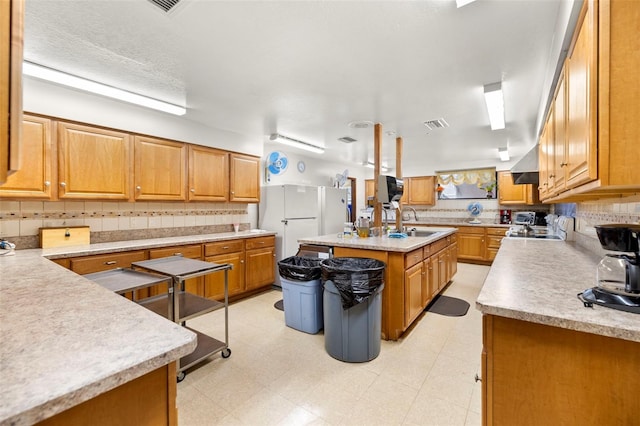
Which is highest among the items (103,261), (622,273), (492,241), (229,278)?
(622,273)

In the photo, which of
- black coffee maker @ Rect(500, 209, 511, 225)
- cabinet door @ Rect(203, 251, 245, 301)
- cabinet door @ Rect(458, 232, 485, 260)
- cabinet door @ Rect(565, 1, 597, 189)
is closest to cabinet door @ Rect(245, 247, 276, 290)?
cabinet door @ Rect(203, 251, 245, 301)

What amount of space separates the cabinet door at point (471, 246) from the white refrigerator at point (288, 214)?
366 centimetres

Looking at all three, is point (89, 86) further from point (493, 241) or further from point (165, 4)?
point (493, 241)

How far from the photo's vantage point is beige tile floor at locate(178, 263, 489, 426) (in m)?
1.70

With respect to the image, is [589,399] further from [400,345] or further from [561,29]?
[561,29]

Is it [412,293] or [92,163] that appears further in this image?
[92,163]

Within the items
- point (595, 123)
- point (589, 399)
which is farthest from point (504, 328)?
point (595, 123)

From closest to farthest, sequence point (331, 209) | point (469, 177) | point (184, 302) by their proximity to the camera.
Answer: point (184, 302)
point (331, 209)
point (469, 177)

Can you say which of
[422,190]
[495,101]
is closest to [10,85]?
[495,101]

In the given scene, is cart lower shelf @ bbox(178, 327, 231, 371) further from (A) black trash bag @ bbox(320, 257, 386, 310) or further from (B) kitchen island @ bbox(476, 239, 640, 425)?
(B) kitchen island @ bbox(476, 239, 640, 425)

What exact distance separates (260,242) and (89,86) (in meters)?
2.55

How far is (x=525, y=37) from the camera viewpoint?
1.99 m

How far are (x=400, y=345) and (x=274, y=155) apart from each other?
12.0 feet

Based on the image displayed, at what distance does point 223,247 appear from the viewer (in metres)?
3.63
